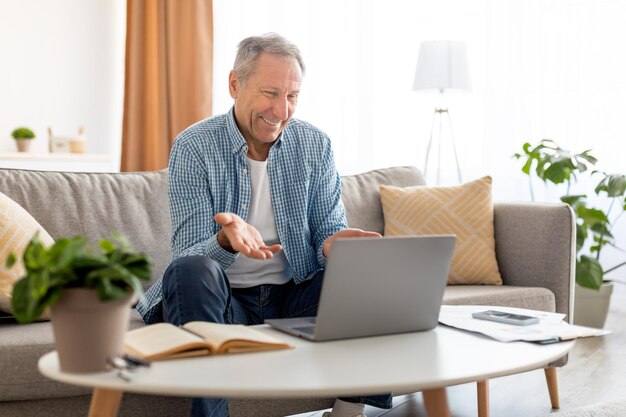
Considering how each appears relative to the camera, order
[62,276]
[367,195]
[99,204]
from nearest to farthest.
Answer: [62,276]
[99,204]
[367,195]

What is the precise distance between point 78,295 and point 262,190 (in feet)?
3.63

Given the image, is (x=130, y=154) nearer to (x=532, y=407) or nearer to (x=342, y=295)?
(x=532, y=407)

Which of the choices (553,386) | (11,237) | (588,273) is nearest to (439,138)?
(588,273)

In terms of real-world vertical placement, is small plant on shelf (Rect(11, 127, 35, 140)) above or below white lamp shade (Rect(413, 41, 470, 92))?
below

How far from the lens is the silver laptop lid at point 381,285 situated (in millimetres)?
1371

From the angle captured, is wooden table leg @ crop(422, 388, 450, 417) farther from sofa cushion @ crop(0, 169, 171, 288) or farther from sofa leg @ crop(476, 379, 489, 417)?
sofa cushion @ crop(0, 169, 171, 288)

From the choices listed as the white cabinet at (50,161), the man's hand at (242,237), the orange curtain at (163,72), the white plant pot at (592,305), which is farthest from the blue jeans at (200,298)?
the orange curtain at (163,72)

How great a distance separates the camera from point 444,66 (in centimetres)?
393

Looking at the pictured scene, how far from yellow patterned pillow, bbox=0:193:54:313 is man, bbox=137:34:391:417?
0.33m

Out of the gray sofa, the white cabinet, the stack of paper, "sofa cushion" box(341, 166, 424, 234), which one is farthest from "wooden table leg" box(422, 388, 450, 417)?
the white cabinet

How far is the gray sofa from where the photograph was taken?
1855mm

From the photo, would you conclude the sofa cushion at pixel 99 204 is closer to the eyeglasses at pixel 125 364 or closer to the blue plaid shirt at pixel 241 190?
the blue plaid shirt at pixel 241 190

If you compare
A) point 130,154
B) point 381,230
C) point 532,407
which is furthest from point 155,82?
point 532,407

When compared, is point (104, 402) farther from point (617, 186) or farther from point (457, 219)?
point (617, 186)
